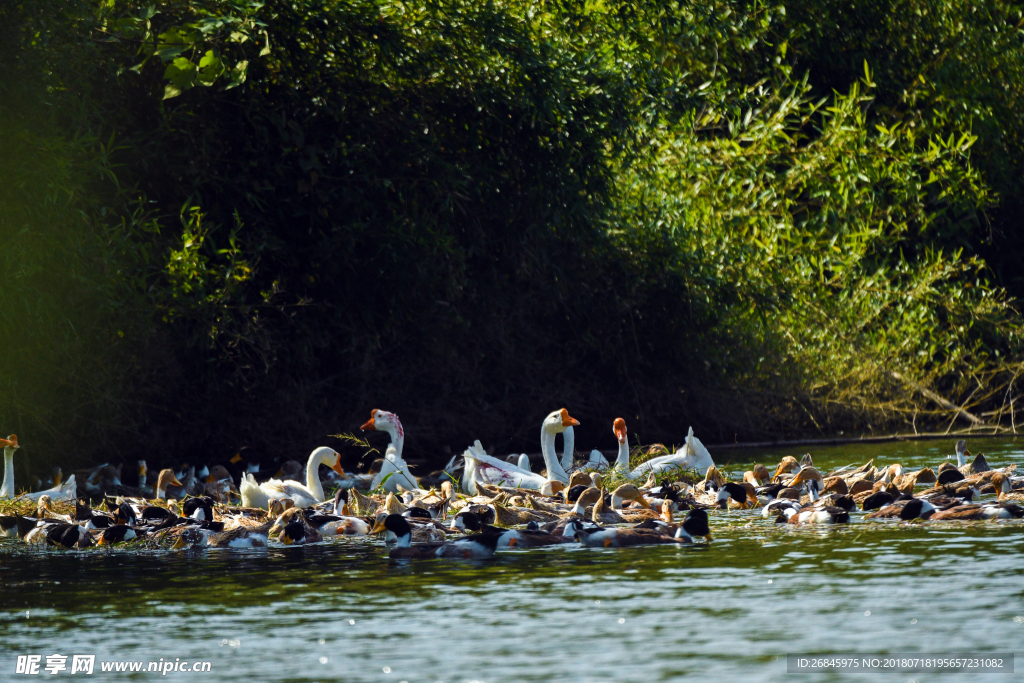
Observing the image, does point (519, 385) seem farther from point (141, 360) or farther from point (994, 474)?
point (994, 474)

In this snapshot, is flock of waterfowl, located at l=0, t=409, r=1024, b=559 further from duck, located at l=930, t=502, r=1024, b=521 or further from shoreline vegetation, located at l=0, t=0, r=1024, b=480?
shoreline vegetation, located at l=0, t=0, r=1024, b=480

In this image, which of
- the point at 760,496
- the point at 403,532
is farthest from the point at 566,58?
the point at 403,532

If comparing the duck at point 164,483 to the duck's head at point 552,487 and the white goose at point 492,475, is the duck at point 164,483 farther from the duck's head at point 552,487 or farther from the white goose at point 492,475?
the duck's head at point 552,487

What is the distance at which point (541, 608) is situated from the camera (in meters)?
7.49

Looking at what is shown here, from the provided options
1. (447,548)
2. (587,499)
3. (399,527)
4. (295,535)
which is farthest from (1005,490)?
(295,535)

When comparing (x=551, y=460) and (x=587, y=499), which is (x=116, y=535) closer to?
(x=587, y=499)

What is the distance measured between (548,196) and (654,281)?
2.67 metres

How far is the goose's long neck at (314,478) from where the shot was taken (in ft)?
44.1

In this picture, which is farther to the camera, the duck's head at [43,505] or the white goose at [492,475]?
the white goose at [492,475]

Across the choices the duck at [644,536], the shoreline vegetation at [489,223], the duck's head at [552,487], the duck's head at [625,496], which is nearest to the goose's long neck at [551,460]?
the duck's head at [552,487]

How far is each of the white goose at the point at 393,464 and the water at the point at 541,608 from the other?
157 inches

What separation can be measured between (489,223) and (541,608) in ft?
39.5

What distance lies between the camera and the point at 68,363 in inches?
622

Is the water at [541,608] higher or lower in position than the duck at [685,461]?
lower
